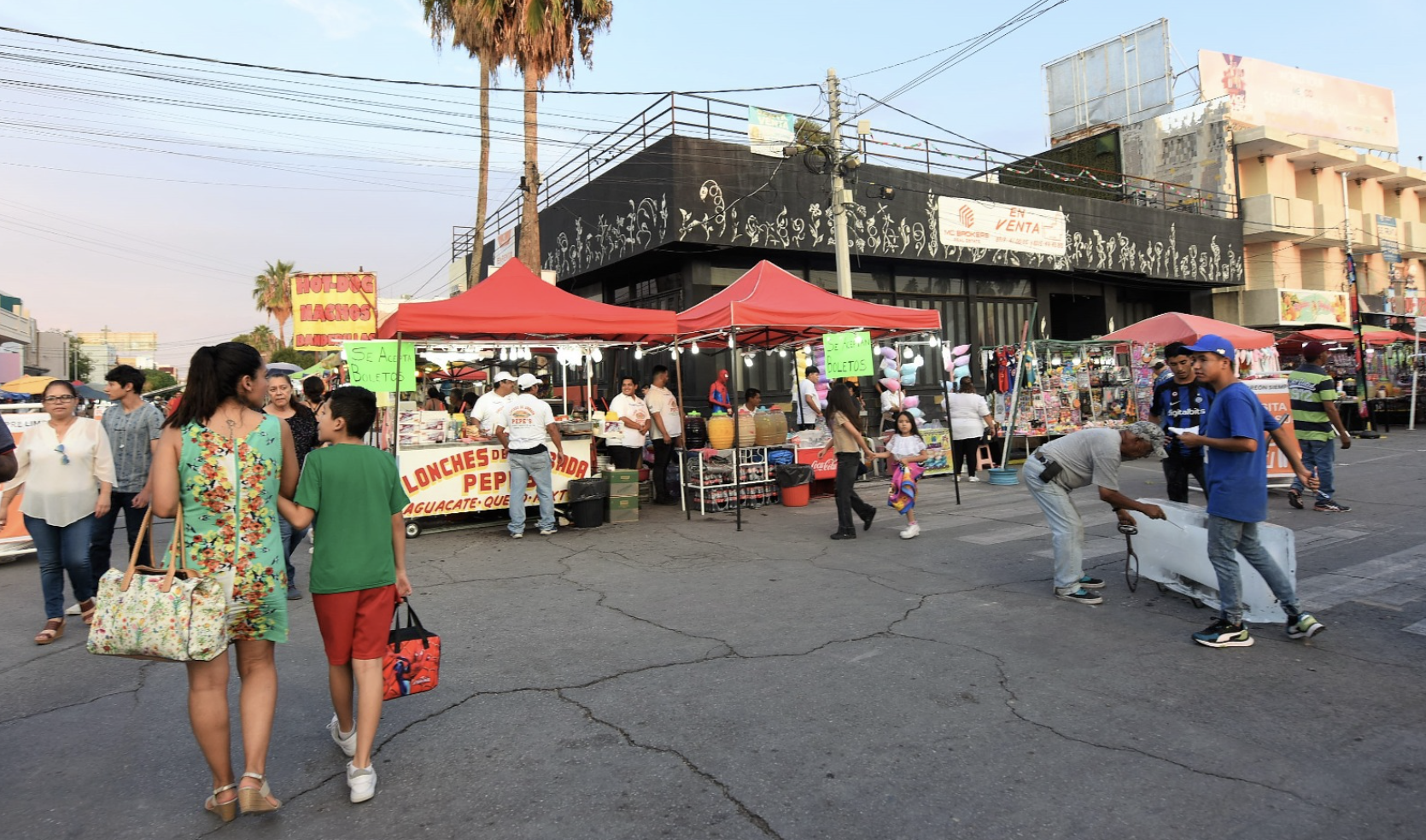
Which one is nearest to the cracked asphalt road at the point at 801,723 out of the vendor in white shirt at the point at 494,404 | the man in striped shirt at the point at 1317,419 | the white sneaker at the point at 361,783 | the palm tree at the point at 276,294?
the white sneaker at the point at 361,783

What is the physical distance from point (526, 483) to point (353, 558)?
6.24 metres

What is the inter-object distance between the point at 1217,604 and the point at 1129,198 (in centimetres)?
2210

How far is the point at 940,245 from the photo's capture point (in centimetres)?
1864

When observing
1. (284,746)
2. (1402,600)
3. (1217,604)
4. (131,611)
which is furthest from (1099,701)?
(131,611)

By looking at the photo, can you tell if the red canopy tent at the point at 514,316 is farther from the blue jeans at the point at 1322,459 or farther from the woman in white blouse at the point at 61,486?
the blue jeans at the point at 1322,459

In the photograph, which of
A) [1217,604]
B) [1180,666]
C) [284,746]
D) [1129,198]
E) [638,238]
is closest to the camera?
[284,746]

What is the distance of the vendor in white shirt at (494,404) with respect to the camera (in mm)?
9391

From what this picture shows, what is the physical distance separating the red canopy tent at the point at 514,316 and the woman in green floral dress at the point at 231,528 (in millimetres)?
6315

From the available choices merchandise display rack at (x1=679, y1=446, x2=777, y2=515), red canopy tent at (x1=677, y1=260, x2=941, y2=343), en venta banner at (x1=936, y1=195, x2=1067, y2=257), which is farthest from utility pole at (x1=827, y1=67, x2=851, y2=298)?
en venta banner at (x1=936, y1=195, x2=1067, y2=257)

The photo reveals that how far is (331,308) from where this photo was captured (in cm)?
2052

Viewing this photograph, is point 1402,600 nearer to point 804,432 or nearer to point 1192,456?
point 1192,456

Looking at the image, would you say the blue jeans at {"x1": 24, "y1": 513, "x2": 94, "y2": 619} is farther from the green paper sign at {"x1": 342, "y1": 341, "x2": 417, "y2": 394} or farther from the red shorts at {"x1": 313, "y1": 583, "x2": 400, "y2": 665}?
the green paper sign at {"x1": 342, "y1": 341, "x2": 417, "y2": 394}

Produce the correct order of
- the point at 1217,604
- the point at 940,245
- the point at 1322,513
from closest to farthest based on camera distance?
the point at 1217,604 → the point at 1322,513 → the point at 940,245

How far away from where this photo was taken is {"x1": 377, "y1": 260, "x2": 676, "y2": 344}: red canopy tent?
934 cm
